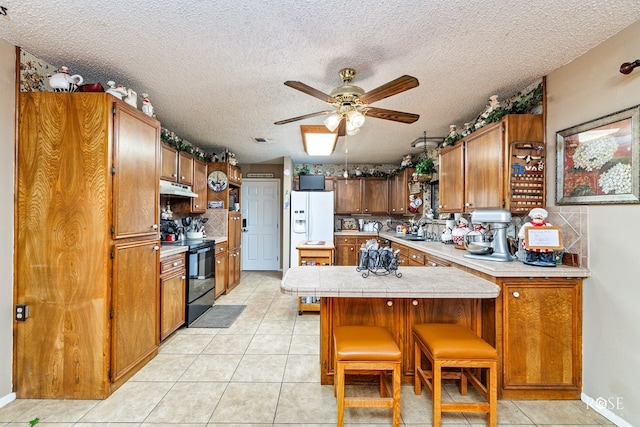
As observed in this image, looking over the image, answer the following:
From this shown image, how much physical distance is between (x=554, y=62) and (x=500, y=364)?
218 cm

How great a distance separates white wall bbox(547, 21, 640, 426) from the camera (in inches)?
64.3

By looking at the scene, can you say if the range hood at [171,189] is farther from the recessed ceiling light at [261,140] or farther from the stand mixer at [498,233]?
the stand mixer at [498,233]

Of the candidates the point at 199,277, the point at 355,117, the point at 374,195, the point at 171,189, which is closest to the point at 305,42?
the point at 355,117

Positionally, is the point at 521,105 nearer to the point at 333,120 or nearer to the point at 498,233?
the point at 498,233

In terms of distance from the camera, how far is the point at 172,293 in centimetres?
285

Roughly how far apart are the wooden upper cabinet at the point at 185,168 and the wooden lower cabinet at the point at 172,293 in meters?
1.17

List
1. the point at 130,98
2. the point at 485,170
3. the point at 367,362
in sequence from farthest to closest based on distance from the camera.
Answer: the point at 485,170 → the point at 130,98 → the point at 367,362

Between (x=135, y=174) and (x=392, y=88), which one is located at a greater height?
(x=392, y=88)

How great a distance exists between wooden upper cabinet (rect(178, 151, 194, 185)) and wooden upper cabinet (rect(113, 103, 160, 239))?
1.22 meters

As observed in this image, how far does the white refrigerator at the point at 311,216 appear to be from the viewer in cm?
516

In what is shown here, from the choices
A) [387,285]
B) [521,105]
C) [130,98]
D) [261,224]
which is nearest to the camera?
[387,285]

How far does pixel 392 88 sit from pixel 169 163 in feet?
9.02

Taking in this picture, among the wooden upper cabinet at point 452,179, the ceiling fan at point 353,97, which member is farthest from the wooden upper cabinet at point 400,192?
the ceiling fan at point 353,97

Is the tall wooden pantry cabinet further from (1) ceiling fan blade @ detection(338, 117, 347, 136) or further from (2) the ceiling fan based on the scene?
(1) ceiling fan blade @ detection(338, 117, 347, 136)
